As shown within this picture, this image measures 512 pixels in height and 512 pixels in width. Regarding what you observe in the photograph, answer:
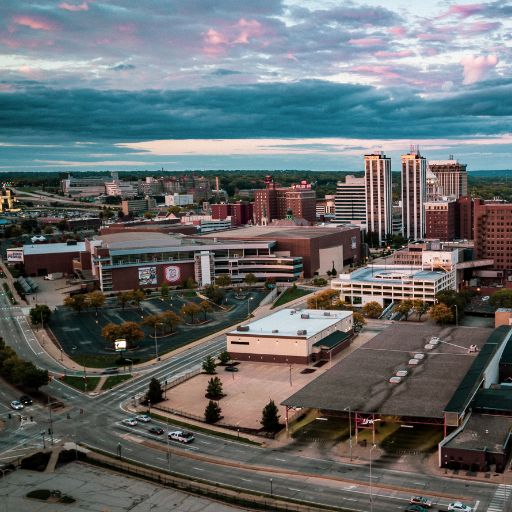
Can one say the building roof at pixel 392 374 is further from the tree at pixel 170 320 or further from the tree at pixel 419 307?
the tree at pixel 170 320

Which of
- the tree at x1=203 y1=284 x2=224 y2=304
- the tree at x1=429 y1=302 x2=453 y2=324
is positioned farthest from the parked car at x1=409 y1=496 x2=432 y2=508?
the tree at x1=203 y1=284 x2=224 y2=304

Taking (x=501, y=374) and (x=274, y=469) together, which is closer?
(x=274, y=469)

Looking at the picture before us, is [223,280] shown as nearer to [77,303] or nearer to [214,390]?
[77,303]

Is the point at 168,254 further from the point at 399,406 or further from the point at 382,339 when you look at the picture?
the point at 399,406

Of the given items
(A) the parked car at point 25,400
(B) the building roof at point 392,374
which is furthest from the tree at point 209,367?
(A) the parked car at point 25,400

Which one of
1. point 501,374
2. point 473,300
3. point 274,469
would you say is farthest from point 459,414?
point 473,300

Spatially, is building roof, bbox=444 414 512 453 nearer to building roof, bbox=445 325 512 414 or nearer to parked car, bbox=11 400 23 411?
building roof, bbox=445 325 512 414
